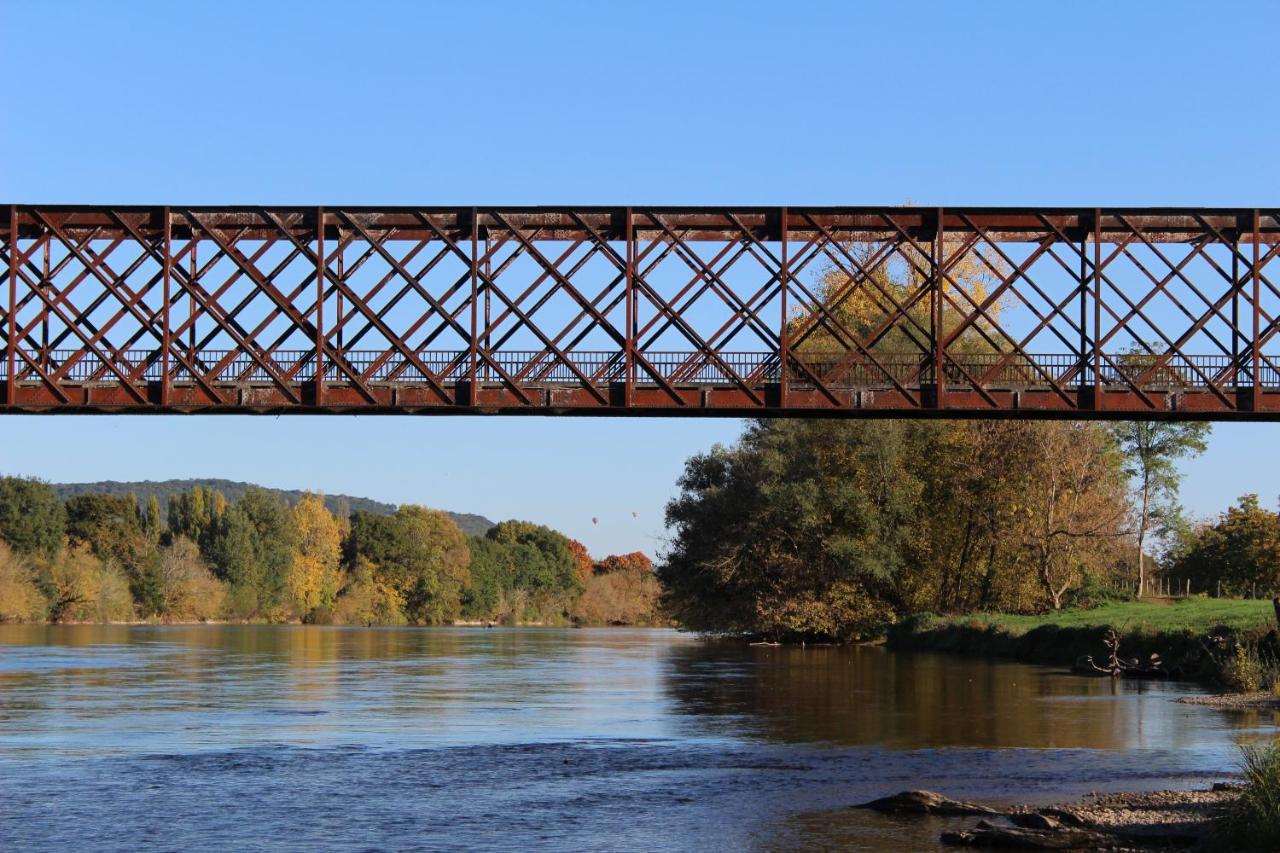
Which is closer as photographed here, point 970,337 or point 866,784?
point 866,784

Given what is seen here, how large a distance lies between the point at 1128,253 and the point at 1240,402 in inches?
181

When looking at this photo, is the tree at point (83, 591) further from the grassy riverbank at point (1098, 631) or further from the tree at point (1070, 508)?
the tree at point (1070, 508)

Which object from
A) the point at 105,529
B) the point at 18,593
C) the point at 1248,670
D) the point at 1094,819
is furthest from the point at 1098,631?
the point at 105,529

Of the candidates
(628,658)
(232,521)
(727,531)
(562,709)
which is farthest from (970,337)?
(232,521)

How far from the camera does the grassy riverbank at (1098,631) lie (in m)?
55.2

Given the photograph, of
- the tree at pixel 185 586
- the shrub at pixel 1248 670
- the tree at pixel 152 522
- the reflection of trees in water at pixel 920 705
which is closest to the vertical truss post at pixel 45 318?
the reflection of trees in water at pixel 920 705

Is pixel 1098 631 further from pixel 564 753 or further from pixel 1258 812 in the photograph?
pixel 1258 812

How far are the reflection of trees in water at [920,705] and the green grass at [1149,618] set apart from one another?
159 inches

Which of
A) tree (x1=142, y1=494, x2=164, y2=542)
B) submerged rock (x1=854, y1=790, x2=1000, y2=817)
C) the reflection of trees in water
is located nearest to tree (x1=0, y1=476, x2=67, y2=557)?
tree (x1=142, y1=494, x2=164, y2=542)

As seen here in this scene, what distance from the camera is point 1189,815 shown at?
24781mm

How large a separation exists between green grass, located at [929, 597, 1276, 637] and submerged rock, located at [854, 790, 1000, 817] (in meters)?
26.9

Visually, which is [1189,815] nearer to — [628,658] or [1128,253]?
[1128,253]

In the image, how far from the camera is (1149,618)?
66062 millimetres

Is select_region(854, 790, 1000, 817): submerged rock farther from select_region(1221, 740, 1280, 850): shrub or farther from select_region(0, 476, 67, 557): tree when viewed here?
select_region(0, 476, 67, 557): tree
